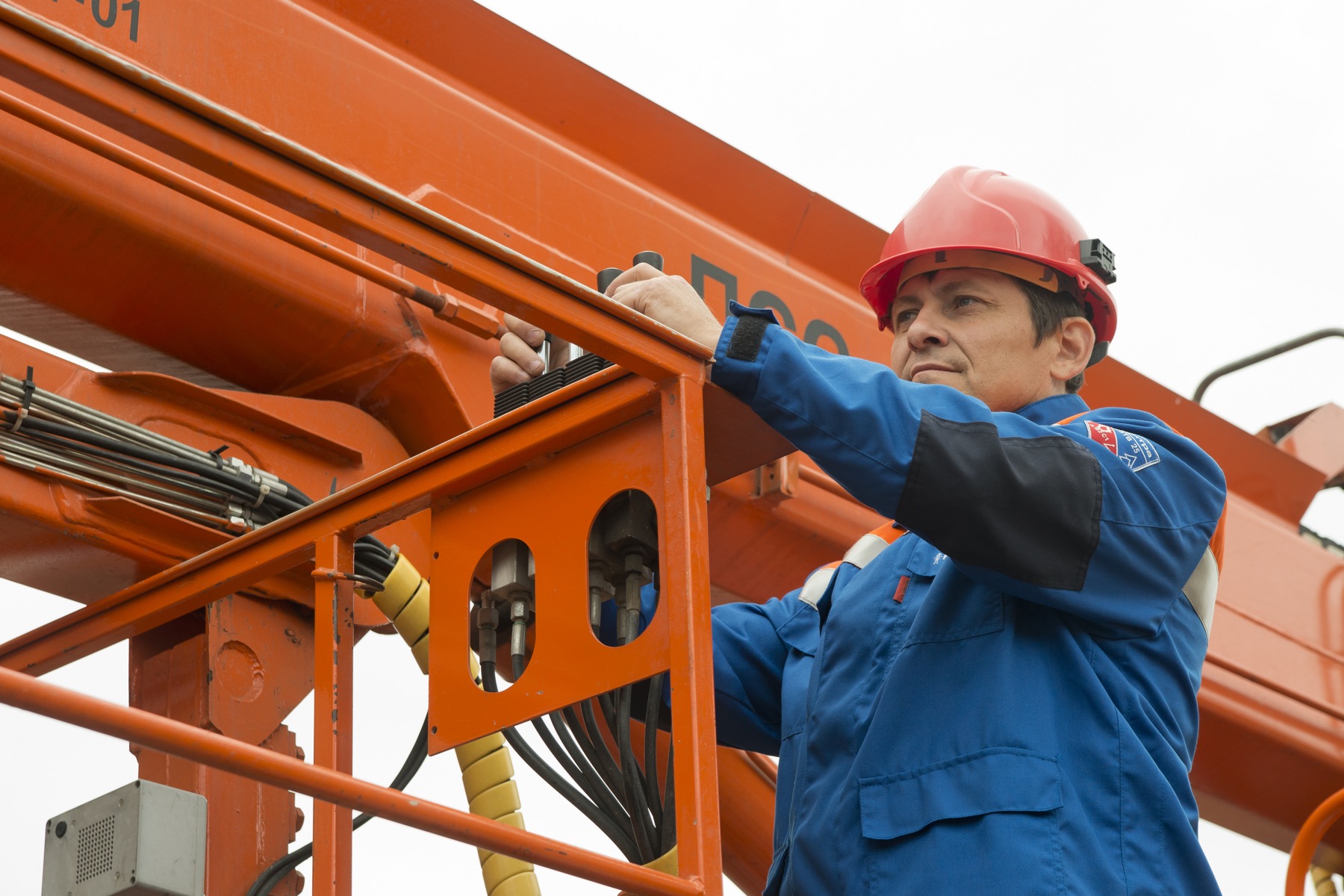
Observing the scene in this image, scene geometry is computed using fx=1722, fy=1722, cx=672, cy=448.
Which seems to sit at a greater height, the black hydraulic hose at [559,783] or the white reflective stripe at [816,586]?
the white reflective stripe at [816,586]

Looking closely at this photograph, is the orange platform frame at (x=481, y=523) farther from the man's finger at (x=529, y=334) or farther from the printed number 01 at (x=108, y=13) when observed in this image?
the printed number 01 at (x=108, y=13)

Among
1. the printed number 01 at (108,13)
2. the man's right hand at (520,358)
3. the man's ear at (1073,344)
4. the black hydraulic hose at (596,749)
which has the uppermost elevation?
the printed number 01 at (108,13)

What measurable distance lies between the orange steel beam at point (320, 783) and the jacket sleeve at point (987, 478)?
0.63 meters

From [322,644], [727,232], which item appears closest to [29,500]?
[322,644]

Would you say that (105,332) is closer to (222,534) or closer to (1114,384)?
(222,534)

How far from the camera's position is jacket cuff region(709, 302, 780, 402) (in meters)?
2.42

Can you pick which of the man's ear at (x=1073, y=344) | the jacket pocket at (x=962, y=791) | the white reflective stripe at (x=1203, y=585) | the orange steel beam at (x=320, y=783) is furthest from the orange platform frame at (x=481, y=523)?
the man's ear at (x=1073, y=344)

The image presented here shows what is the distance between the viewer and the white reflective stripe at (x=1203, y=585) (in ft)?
9.18

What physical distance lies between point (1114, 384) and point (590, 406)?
142 inches

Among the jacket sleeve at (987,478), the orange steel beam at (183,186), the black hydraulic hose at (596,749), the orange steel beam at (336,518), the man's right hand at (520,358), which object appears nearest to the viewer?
the orange steel beam at (183,186)

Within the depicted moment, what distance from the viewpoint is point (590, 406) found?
2.51 metres

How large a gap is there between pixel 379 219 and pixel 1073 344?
1552 mm

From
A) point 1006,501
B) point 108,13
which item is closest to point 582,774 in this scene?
point 1006,501

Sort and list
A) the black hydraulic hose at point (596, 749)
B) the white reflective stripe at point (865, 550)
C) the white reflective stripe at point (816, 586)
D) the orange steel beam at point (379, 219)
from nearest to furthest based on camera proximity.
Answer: the orange steel beam at point (379, 219)
the black hydraulic hose at point (596, 749)
the white reflective stripe at point (865, 550)
the white reflective stripe at point (816, 586)
